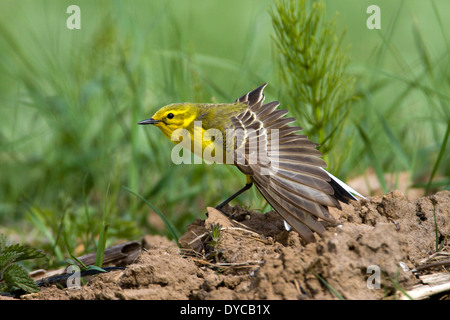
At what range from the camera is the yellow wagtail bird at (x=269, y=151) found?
10.7 ft

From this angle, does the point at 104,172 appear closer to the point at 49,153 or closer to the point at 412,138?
the point at 49,153

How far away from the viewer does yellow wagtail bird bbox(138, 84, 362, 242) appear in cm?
328

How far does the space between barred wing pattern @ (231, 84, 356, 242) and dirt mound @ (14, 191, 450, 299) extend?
0.12m

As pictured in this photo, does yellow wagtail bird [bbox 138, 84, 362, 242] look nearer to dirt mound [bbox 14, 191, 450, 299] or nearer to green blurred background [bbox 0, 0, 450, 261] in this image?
dirt mound [bbox 14, 191, 450, 299]

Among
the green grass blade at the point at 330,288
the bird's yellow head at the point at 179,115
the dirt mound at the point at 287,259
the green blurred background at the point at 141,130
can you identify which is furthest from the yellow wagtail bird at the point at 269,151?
the green blurred background at the point at 141,130

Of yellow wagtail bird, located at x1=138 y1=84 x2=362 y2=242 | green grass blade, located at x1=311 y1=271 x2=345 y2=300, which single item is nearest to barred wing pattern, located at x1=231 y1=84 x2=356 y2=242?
yellow wagtail bird, located at x1=138 y1=84 x2=362 y2=242

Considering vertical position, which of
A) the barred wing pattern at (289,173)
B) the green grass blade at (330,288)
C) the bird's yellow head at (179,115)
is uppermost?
the bird's yellow head at (179,115)

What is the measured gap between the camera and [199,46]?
295 inches

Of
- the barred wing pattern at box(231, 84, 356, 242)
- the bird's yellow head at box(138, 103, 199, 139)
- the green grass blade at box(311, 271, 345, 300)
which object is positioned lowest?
the green grass blade at box(311, 271, 345, 300)

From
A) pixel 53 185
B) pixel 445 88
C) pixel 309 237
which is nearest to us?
pixel 309 237

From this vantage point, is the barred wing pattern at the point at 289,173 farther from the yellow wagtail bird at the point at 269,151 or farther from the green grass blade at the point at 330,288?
the green grass blade at the point at 330,288

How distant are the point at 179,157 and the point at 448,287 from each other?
335cm
